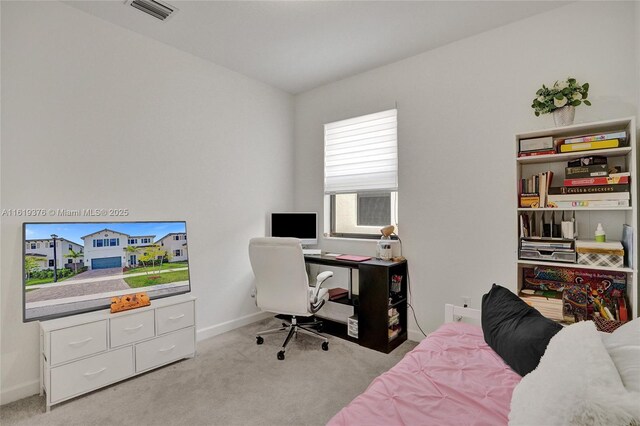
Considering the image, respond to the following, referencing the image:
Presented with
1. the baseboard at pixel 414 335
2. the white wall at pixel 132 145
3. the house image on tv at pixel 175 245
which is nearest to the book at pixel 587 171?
the baseboard at pixel 414 335

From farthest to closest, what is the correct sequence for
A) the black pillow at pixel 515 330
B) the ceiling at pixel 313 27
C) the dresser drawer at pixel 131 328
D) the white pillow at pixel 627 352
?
the ceiling at pixel 313 27
the dresser drawer at pixel 131 328
the black pillow at pixel 515 330
the white pillow at pixel 627 352

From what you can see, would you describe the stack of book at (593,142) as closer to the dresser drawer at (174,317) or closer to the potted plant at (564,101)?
the potted plant at (564,101)

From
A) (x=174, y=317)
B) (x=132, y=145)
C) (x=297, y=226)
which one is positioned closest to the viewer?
(x=174, y=317)

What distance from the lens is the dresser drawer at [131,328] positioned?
7.66ft

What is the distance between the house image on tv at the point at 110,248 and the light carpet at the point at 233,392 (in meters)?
0.93

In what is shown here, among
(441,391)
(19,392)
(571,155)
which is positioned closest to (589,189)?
(571,155)

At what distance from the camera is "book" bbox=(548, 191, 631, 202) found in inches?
78.4

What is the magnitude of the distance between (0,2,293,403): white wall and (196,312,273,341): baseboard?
0.07ft

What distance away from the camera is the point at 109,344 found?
230 cm

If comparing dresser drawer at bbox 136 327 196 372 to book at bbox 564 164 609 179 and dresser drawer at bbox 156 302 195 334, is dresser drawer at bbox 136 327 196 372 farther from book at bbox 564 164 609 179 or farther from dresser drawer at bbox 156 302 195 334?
book at bbox 564 164 609 179

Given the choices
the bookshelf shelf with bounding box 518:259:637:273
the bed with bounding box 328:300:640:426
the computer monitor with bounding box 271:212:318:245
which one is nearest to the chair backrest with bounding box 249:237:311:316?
the computer monitor with bounding box 271:212:318:245

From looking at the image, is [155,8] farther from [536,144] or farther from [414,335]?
[414,335]

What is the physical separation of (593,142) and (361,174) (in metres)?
2.09

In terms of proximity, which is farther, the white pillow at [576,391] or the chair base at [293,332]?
the chair base at [293,332]
